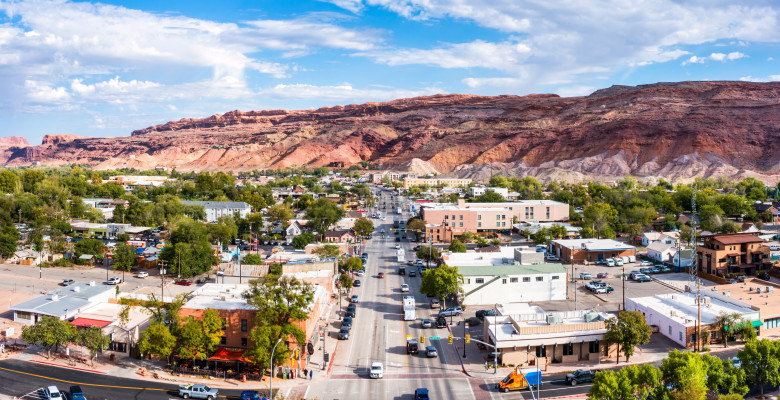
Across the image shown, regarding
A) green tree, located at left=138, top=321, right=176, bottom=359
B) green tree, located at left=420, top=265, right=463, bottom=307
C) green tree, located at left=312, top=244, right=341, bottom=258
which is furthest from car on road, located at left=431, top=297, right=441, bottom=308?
green tree, located at left=138, top=321, right=176, bottom=359

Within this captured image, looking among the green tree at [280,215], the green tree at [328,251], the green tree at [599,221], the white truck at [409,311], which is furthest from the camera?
the green tree at [280,215]

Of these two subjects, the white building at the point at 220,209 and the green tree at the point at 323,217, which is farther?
the white building at the point at 220,209

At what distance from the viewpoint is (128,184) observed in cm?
15550

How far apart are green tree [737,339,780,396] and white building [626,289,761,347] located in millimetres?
8129

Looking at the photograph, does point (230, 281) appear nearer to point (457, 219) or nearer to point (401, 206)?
point (457, 219)

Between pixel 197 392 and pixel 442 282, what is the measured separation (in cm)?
2169

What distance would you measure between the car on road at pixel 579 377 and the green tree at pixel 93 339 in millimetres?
28613

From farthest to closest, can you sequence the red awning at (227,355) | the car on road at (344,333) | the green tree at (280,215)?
the green tree at (280,215)
the car on road at (344,333)
the red awning at (227,355)

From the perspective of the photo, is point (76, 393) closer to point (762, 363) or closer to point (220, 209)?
point (762, 363)

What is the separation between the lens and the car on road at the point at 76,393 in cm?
2719

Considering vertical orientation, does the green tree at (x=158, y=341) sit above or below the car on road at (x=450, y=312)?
above

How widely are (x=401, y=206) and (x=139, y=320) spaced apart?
8874cm

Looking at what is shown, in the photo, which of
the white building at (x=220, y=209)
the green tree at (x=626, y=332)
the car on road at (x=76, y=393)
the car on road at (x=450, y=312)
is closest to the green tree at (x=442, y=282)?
the car on road at (x=450, y=312)

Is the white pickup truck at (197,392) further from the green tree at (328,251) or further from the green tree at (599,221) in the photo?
the green tree at (599,221)
